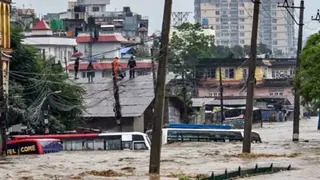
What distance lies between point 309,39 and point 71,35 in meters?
75.8

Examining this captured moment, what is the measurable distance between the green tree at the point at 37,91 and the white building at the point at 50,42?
40364mm

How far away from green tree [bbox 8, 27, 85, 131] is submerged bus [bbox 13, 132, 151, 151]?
26.3ft

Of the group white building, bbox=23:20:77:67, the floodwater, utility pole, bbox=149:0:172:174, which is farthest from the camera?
white building, bbox=23:20:77:67

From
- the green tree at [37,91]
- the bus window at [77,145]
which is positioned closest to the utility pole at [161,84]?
the bus window at [77,145]

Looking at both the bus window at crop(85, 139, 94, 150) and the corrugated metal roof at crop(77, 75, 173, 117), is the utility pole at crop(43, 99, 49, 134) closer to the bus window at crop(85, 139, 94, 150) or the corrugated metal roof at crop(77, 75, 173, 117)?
the corrugated metal roof at crop(77, 75, 173, 117)

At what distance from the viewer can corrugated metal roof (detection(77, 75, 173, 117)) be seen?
63.2 m

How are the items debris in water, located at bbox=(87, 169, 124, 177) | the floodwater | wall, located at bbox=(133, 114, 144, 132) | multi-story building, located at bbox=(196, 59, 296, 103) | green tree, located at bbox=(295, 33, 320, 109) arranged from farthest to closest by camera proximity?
1. multi-story building, located at bbox=(196, 59, 296, 103)
2. wall, located at bbox=(133, 114, 144, 132)
3. green tree, located at bbox=(295, 33, 320, 109)
4. debris in water, located at bbox=(87, 169, 124, 177)
5. the floodwater

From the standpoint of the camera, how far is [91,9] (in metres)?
156

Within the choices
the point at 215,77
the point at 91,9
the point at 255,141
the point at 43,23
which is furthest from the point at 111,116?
the point at 91,9

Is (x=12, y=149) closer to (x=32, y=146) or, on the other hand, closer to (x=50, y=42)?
(x=32, y=146)

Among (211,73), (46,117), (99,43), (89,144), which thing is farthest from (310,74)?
(211,73)

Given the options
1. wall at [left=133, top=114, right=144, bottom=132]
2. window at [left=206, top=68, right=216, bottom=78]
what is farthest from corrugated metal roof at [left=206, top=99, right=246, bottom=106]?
wall at [left=133, top=114, right=144, bottom=132]

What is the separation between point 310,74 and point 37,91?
68.5 ft

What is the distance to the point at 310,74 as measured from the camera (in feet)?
142
